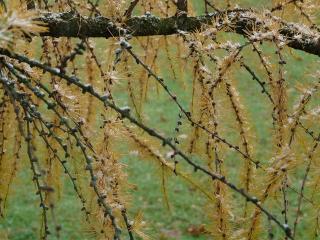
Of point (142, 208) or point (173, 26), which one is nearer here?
point (173, 26)

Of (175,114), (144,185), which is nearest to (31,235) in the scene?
(144,185)

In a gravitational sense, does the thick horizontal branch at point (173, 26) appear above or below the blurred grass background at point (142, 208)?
above

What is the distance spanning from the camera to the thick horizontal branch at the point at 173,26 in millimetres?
1317

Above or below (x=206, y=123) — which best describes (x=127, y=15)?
above

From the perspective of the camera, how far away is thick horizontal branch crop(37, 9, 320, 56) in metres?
1.32

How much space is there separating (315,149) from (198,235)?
390cm

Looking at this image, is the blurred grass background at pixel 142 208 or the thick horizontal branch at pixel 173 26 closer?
the thick horizontal branch at pixel 173 26

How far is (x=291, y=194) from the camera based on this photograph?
18.3 ft

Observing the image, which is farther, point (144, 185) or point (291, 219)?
point (144, 185)

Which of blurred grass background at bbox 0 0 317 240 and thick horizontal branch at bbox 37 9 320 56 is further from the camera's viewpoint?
blurred grass background at bbox 0 0 317 240

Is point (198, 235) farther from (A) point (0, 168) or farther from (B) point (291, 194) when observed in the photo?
(A) point (0, 168)

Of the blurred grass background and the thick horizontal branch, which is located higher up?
the thick horizontal branch

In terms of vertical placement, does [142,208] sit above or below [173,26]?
below

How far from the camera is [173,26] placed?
145 cm
